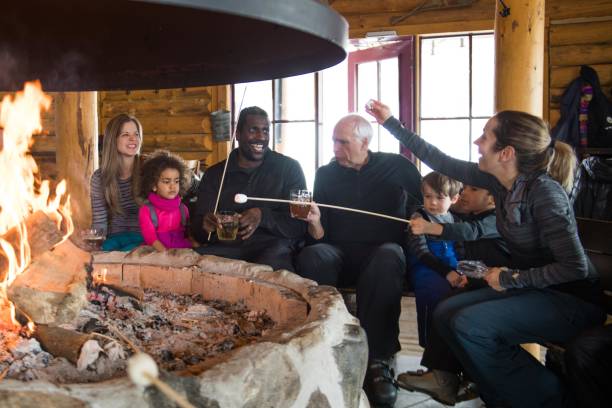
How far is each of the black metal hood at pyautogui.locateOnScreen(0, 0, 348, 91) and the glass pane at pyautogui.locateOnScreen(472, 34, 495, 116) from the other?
153 inches

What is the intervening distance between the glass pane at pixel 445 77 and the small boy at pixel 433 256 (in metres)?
2.66

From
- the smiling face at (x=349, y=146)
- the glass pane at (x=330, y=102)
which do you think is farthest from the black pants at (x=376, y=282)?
the glass pane at (x=330, y=102)

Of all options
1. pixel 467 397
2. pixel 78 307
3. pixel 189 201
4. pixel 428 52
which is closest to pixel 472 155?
pixel 428 52

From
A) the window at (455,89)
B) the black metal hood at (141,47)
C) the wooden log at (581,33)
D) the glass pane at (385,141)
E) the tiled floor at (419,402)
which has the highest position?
the wooden log at (581,33)

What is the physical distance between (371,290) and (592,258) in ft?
3.33

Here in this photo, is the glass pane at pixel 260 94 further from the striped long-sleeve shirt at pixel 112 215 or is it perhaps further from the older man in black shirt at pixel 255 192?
the striped long-sleeve shirt at pixel 112 215

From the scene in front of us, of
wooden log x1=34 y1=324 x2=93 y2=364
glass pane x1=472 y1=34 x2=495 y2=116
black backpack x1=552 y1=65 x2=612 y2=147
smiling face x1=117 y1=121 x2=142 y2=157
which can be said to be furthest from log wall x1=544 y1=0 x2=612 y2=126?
wooden log x1=34 y1=324 x2=93 y2=364

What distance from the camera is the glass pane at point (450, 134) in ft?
18.5

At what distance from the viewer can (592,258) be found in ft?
8.40

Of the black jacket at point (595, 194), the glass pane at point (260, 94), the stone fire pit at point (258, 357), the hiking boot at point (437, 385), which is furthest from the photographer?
the glass pane at point (260, 94)

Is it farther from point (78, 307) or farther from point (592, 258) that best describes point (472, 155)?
point (78, 307)

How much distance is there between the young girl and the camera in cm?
353

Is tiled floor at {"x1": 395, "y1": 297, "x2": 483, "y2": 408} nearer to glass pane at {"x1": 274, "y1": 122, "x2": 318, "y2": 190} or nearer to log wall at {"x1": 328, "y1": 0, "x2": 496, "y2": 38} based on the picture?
glass pane at {"x1": 274, "y1": 122, "x2": 318, "y2": 190}

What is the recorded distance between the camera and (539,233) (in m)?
2.37
